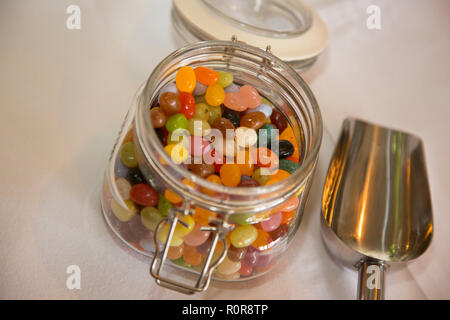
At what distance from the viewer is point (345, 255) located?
564 millimetres

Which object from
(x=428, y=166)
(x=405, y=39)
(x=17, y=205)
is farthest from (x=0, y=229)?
(x=405, y=39)

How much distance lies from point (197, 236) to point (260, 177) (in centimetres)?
10

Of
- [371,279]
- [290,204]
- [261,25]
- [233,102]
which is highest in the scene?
[261,25]

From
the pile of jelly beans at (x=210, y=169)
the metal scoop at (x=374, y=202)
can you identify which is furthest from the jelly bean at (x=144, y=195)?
the metal scoop at (x=374, y=202)

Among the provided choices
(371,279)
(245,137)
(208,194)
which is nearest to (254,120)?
(245,137)

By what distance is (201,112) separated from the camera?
52 cm

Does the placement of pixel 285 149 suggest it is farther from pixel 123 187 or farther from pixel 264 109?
pixel 123 187

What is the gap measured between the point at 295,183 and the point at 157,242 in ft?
0.51

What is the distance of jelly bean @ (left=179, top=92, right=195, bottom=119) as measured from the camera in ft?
1.64

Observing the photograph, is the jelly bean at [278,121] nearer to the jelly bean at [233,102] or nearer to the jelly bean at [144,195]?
the jelly bean at [233,102]

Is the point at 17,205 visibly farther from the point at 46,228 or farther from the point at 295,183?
the point at 295,183

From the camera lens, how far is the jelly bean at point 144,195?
0.46 meters

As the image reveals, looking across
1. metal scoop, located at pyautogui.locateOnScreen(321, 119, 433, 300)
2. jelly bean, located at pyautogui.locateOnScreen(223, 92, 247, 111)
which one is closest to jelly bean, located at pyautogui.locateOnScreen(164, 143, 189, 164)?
jelly bean, located at pyautogui.locateOnScreen(223, 92, 247, 111)
